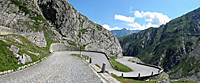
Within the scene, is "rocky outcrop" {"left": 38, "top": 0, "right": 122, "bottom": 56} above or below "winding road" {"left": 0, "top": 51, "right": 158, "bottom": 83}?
above

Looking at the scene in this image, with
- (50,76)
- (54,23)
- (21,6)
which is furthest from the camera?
(54,23)

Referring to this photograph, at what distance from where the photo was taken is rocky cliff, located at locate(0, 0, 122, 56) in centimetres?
6288

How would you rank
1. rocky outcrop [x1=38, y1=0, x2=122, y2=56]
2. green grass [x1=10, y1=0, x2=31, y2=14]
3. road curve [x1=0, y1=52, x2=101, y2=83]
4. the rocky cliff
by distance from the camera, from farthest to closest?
rocky outcrop [x1=38, y1=0, x2=122, y2=56], green grass [x1=10, y1=0, x2=31, y2=14], the rocky cliff, road curve [x1=0, y1=52, x2=101, y2=83]

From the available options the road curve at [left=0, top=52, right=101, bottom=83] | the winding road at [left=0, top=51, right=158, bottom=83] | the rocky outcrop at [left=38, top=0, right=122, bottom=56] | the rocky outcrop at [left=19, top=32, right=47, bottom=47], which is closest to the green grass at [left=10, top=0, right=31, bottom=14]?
the rocky outcrop at [left=38, top=0, right=122, bottom=56]

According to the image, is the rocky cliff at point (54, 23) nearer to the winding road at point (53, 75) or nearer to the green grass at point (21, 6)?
the green grass at point (21, 6)

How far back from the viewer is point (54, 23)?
268ft

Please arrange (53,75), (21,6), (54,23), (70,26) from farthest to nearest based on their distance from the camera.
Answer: (70,26) → (54,23) → (21,6) → (53,75)

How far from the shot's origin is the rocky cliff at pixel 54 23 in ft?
206

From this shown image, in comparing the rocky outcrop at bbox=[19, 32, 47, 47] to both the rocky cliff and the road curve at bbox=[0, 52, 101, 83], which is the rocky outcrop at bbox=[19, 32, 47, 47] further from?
the road curve at bbox=[0, 52, 101, 83]

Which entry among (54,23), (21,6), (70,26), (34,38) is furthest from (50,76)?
(70,26)

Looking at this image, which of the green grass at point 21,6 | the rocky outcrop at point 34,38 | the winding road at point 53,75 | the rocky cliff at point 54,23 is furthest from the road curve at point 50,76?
the green grass at point 21,6

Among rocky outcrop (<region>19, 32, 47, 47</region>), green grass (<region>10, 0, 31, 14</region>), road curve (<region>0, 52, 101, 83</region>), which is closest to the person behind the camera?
road curve (<region>0, 52, 101, 83</region>)

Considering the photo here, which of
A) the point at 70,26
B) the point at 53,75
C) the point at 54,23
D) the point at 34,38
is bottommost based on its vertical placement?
the point at 53,75

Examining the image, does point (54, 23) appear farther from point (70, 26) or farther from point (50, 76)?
point (50, 76)
